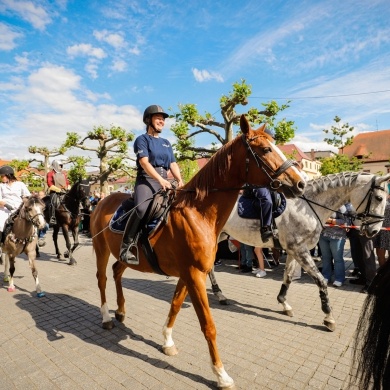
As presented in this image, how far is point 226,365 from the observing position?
10.6 ft

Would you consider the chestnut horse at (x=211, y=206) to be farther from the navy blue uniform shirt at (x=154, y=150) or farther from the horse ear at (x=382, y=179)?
the horse ear at (x=382, y=179)

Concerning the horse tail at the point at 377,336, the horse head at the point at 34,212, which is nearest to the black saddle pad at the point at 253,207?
the horse tail at the point at 377,336

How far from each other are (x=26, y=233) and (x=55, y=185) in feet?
16.8

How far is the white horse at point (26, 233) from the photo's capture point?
18.8ft

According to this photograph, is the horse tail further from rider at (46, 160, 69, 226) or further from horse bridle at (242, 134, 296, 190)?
rider at (46, 160, 69, 226)

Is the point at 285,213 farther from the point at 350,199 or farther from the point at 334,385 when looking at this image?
the point at 334,385

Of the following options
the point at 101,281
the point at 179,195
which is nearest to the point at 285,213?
the point at 179,195

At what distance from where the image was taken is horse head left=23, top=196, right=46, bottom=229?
571cm

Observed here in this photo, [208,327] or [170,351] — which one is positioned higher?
[208,327]

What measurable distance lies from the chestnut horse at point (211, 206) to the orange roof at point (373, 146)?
56957mm

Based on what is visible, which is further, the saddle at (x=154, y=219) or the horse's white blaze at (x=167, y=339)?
the horse's white blaze at (x=167, y=339)

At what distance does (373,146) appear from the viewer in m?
52.9

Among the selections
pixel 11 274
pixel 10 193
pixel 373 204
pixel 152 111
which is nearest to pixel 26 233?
pixel 11 274

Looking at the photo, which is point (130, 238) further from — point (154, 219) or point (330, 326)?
point (330, 326)
